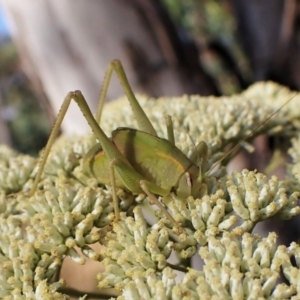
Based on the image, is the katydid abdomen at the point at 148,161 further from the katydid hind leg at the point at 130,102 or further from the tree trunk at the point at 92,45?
the tree trunk at the point at 92,45

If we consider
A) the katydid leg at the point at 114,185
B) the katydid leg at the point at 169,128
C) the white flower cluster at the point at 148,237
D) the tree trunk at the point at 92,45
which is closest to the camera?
the white flower cluster at the point at 148,237

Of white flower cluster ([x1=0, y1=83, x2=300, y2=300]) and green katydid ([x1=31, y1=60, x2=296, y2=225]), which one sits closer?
white flower cluster ([x1=0, y1=83, x2=300, y2=300])

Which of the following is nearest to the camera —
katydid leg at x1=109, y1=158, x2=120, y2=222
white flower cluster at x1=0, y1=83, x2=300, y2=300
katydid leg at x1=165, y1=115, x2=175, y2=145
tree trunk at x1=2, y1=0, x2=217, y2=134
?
white flower cluster at x1=0, y1=83, x2=300, y2=300

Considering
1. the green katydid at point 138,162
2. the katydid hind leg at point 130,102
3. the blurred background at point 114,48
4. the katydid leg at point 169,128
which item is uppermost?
the blurred background at point 114,48

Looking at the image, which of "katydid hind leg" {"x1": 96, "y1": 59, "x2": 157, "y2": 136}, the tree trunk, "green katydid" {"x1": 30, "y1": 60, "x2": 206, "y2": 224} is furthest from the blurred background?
"green katydid" {"x1": 30, "y1": 60, "x2": 206, "y2": 224}

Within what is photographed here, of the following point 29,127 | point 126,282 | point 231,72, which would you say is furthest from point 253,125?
point 29,127

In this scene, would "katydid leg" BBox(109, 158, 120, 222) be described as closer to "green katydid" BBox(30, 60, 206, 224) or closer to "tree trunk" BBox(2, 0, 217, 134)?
"green katydid" BBox(30, 60, 206, 224)

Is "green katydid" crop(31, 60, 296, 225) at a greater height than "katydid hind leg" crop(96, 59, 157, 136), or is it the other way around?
"katydid hind leg" crop(96, 59, 157, 136)

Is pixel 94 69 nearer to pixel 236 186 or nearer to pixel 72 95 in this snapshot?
pixel 72 95

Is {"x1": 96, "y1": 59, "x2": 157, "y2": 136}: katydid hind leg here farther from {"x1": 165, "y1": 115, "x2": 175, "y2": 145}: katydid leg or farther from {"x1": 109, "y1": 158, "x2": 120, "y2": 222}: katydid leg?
{"x1": 109, "y1": 158, "x2": 120, "y2": 222}: katydid leg

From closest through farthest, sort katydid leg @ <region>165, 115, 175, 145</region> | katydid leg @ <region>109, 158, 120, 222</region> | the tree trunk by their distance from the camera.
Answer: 1. katydid leg @ <region>109, 158, 120, 222</region>
2. katydid leg @ <region>165, 115, 175, 145</region>
3. the tree trunk

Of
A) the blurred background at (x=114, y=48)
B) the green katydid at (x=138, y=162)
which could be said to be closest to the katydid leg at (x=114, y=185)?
the green katydid at (x=138, y=162)

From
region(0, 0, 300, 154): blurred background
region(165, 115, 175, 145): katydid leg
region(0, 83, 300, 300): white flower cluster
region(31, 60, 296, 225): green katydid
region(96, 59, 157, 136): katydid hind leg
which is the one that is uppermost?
region(0, 0, 300, 154): blurred background
